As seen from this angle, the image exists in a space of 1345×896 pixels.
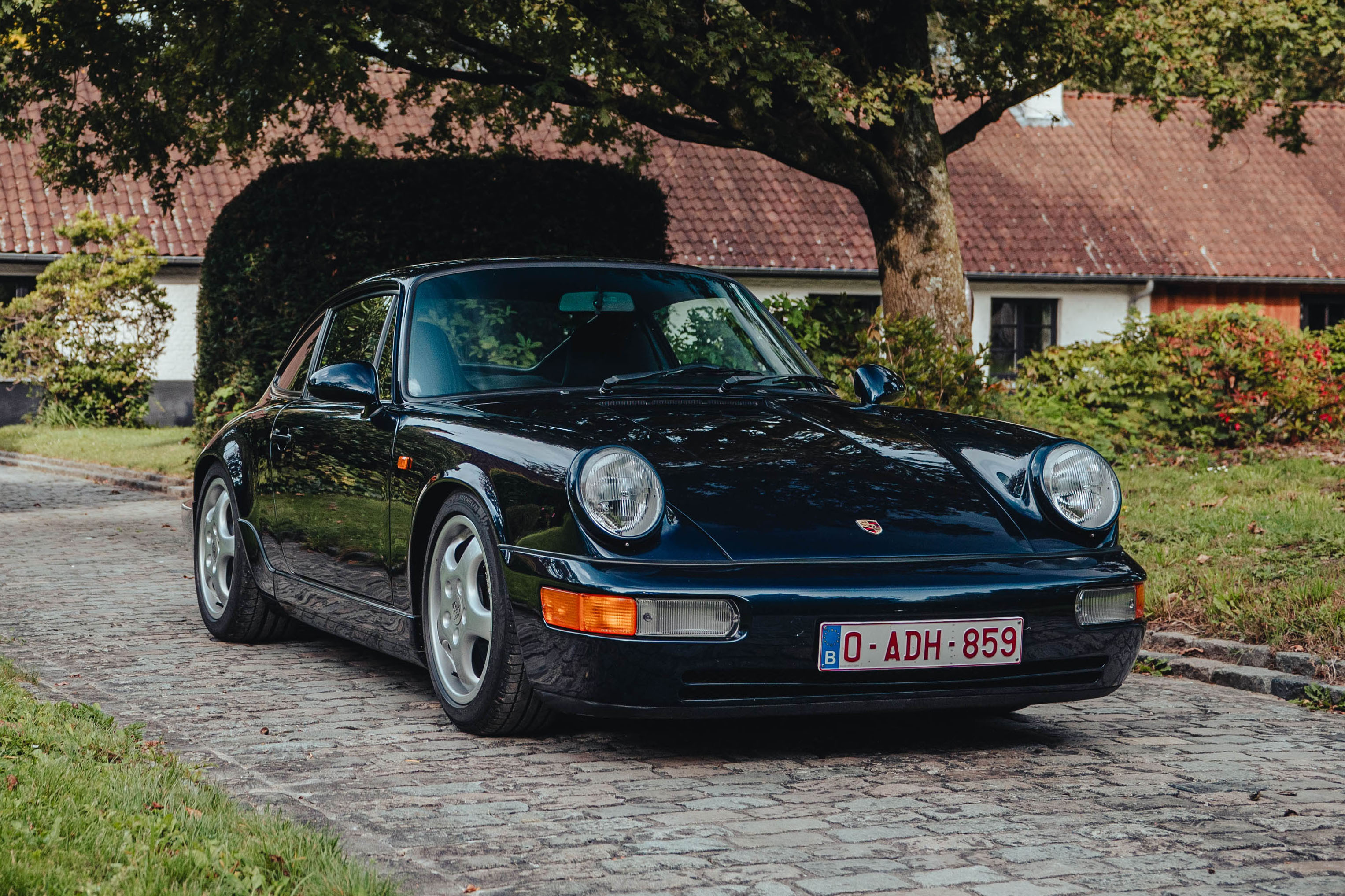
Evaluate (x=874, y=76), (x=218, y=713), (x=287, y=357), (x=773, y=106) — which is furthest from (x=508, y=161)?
(x=218, y=713)

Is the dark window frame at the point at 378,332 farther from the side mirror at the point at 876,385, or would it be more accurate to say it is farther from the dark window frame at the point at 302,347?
the side mirror at the point at 876,385

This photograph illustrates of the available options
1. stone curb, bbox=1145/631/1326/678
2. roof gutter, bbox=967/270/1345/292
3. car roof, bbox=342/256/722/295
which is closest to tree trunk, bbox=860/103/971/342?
Answer: stone curb, bbox=1145/631/1326/678

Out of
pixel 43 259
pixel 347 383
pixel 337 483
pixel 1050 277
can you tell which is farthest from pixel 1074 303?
pixel 347 383

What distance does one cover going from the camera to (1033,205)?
94.4 feet

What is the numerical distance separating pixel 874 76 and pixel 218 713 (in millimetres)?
8333

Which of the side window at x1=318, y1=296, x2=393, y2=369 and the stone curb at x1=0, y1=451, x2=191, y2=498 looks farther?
the stone curb at x1=0, y1=451, x2=191, y2=498

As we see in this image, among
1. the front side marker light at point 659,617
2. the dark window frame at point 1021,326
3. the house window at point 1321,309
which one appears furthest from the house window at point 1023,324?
the front side marker light at point 659,617

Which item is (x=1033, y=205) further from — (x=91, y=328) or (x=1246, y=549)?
(x=1246, y=549)

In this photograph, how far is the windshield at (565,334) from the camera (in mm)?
5621

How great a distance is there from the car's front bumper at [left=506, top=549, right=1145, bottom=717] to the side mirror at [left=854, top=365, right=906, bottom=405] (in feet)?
4.52

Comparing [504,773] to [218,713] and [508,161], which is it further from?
[508,161]

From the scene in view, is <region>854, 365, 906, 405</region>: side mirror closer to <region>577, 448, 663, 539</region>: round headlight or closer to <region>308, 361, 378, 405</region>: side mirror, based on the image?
<region>577, 448, 663, 539</region>: round headlight

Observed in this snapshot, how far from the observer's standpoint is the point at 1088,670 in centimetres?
478

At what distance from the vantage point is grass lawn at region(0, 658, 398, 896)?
3.27 m
